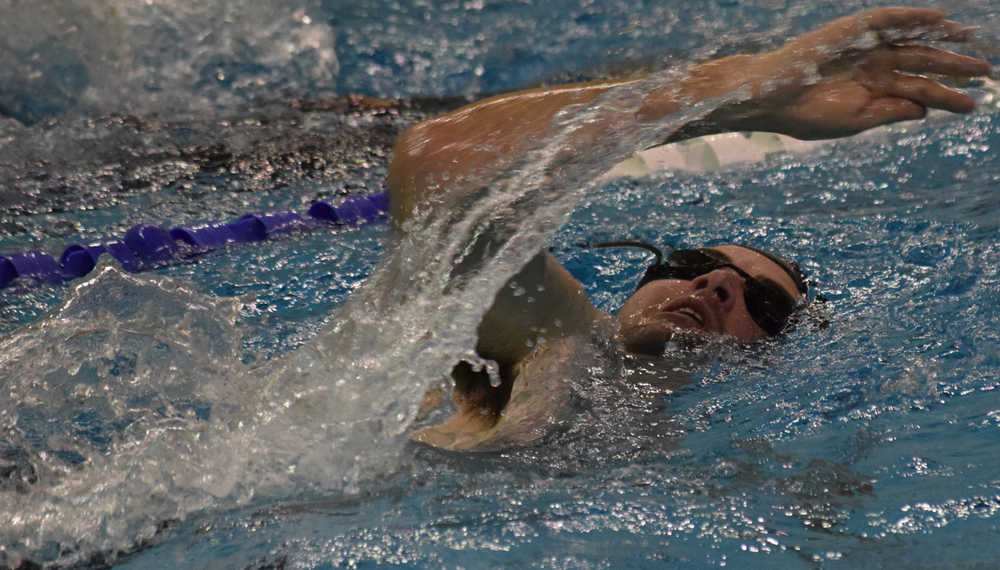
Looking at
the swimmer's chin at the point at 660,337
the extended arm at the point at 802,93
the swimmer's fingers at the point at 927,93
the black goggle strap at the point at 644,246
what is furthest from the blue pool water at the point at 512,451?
the swimmer's fingers at the point at 927,93

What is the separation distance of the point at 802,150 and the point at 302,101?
236 cm

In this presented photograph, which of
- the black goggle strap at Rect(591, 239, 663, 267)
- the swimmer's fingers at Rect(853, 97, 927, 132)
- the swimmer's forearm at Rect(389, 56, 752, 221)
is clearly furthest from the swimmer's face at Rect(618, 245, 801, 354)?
the swimmer's fingers at Rect(853, 97, 927, 132)

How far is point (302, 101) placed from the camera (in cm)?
467

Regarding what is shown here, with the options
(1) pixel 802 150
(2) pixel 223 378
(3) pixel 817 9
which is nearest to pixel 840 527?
(2) pixel 223 378

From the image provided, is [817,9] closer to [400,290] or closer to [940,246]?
[940,246]

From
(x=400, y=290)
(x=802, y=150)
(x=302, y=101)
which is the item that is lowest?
(x=802, y=150)

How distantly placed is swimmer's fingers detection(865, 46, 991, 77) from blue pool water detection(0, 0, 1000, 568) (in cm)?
37

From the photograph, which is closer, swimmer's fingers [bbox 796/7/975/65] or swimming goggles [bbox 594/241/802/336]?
swimmer's fingers [bbox 796/7/975/65]

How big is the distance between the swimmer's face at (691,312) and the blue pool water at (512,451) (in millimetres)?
56

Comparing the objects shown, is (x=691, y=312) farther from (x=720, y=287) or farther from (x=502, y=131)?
(x=502, y=131)

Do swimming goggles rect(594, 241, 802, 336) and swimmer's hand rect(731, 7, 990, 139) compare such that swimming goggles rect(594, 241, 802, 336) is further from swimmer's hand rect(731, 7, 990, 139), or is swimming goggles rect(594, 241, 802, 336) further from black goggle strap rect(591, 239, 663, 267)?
swimmer's hand rect(731, 7, 990, 139)

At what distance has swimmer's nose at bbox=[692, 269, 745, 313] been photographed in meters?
2.14

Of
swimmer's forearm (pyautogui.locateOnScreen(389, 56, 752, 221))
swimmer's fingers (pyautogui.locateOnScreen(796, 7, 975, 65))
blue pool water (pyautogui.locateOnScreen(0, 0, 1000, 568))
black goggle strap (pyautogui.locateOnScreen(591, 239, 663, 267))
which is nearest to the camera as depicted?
blue pool water (pyautogui.locateOnScreen(0, 0, 1000, 568))

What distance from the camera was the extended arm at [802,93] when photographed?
5.08 ft
